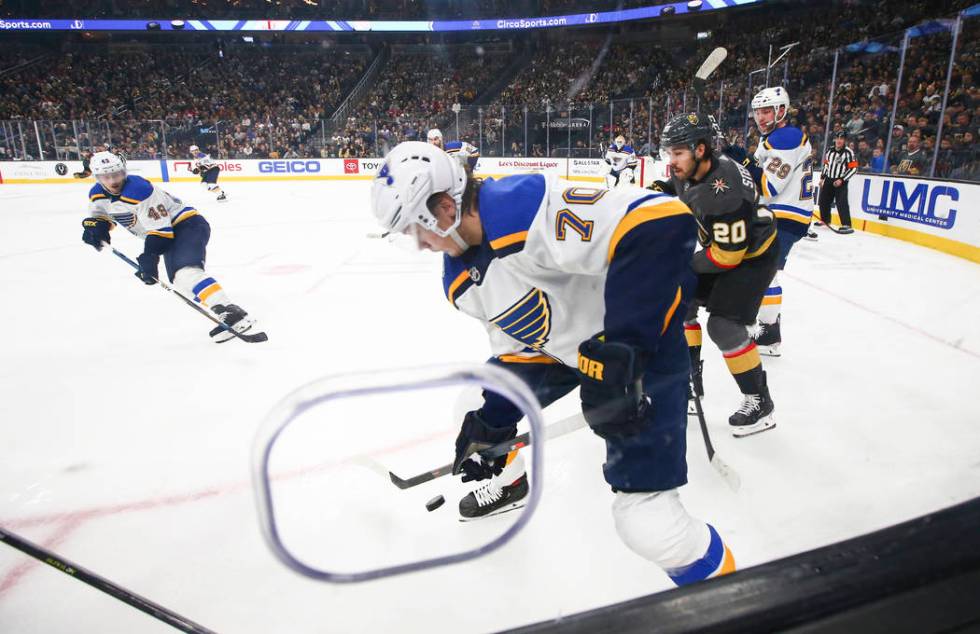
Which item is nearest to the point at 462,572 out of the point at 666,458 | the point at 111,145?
the point at 666,458

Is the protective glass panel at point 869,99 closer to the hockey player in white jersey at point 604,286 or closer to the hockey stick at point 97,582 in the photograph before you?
the hockey player in white jersey at point 604,286

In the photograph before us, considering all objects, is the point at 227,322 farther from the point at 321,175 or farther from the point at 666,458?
the point at 321,175

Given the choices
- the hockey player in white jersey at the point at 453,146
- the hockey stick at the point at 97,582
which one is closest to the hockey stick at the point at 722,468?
the hockey stick at the point at 97,582

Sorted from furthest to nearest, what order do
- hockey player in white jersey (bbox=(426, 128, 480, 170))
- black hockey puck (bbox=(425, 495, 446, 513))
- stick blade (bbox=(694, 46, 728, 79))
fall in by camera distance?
hockey player in white jersey (bbox=(426, 128, 480, 170)), stick blade (bbox=(694, 46, 728, 79)), black hockey puck (bbox=(425, 495, 446, 513))

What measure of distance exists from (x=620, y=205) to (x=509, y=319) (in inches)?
16.5

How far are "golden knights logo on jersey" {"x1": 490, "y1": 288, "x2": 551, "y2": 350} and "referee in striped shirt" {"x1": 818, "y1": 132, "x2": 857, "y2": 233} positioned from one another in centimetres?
740

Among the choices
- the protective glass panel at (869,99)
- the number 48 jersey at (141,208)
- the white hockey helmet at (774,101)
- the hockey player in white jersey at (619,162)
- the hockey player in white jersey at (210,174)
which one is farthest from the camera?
the hockey player in white jersey at (619,162)

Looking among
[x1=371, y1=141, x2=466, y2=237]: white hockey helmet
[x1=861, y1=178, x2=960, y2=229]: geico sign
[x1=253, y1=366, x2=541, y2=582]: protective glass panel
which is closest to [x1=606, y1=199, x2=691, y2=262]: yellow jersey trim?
[x1=371, y1=141, x2=466, y2=237]: white hockey helmet

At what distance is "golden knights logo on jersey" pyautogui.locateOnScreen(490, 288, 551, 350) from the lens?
1.46 m

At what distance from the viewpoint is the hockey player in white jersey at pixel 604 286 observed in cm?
121

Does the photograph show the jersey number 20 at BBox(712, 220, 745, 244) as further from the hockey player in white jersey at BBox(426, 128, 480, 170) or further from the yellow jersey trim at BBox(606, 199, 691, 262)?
the hockey player in white jersey at BBox(426, 128, 480, 170)

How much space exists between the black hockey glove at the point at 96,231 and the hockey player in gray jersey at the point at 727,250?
4040 mm

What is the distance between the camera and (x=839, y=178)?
7336 millimetres

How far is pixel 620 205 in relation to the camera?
1286 millimetres
